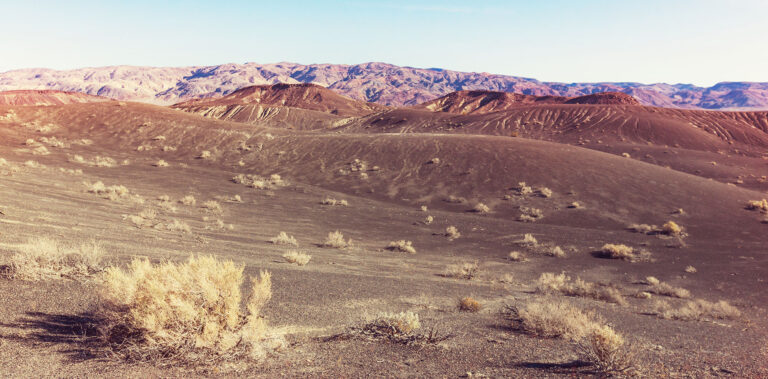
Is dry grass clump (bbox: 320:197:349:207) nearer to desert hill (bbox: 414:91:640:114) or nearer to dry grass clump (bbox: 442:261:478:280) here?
dry grass clump (bbox: 442:261:478:280)

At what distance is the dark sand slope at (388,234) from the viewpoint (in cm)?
536

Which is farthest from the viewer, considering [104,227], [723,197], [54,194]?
[723,197]

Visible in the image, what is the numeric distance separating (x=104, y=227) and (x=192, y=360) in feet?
31.7

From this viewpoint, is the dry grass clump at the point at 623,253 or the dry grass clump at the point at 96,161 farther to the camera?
the dry grass clump at the point at 96,161

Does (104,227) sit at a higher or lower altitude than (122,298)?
lower

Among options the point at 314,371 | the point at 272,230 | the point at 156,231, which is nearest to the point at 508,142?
the point at 272,230

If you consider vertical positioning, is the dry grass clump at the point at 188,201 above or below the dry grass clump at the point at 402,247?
above

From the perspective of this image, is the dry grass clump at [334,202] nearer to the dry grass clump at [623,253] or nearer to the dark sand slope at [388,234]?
the dark sand slope at [388,234]

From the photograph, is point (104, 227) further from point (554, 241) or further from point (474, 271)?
point (554, 241)

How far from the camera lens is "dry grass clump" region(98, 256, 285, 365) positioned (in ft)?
15.5

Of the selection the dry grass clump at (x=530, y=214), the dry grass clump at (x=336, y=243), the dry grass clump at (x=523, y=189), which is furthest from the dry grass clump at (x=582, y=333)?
the dry grass clump at (x=523, y=189)

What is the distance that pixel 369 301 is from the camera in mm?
7969

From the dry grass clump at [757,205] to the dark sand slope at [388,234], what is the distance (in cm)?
78

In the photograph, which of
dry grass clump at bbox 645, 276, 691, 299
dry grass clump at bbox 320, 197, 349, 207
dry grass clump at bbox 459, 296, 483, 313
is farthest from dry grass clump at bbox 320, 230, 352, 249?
dry grass clump at bbox 645, 276, 691, 299
